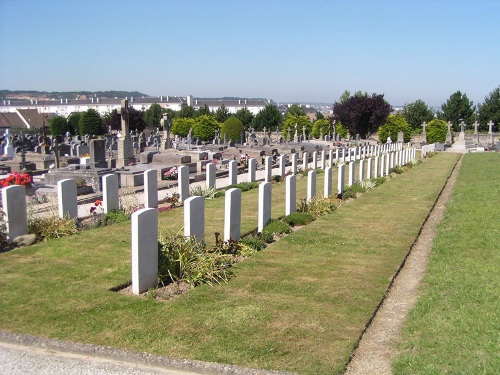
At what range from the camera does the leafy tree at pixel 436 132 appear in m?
64.1

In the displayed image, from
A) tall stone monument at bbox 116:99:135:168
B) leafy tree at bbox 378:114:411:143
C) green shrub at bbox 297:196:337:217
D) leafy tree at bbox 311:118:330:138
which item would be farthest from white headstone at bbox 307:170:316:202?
leafy tree at bbox 311:118:330:138

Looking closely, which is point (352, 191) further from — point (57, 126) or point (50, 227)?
point (57, 126)

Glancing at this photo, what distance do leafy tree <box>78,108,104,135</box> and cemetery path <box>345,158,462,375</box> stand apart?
7260cm

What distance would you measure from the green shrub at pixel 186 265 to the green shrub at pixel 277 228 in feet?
9.42

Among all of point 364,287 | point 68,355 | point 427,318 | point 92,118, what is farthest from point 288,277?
point 92,118

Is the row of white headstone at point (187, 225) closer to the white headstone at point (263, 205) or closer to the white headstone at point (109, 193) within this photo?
the white headstone at point (263, 205)

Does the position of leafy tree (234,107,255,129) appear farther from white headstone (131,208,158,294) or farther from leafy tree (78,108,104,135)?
white headstone (131,208,158,294)

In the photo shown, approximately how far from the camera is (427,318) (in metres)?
6.32

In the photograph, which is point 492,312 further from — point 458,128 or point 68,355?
point 458,128

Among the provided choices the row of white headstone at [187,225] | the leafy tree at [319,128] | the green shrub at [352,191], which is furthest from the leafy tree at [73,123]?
the row of white headstone at [187,225]

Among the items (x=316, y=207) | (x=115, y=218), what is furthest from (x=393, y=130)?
(x=115, y=218)

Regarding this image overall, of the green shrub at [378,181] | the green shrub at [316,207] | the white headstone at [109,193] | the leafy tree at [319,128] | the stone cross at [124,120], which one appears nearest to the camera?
the white headstone at [109,193]

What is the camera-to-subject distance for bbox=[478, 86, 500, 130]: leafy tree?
77812 millimetres

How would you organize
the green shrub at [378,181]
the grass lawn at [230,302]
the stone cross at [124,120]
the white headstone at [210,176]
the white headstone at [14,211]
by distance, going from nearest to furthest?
1. the grass lawn at [230,302]
2. the white headstone at [14,211]
3. the white headstone at [210,176]
4. the green shrub at [378,181]
5. the stone cross at [124,120]
